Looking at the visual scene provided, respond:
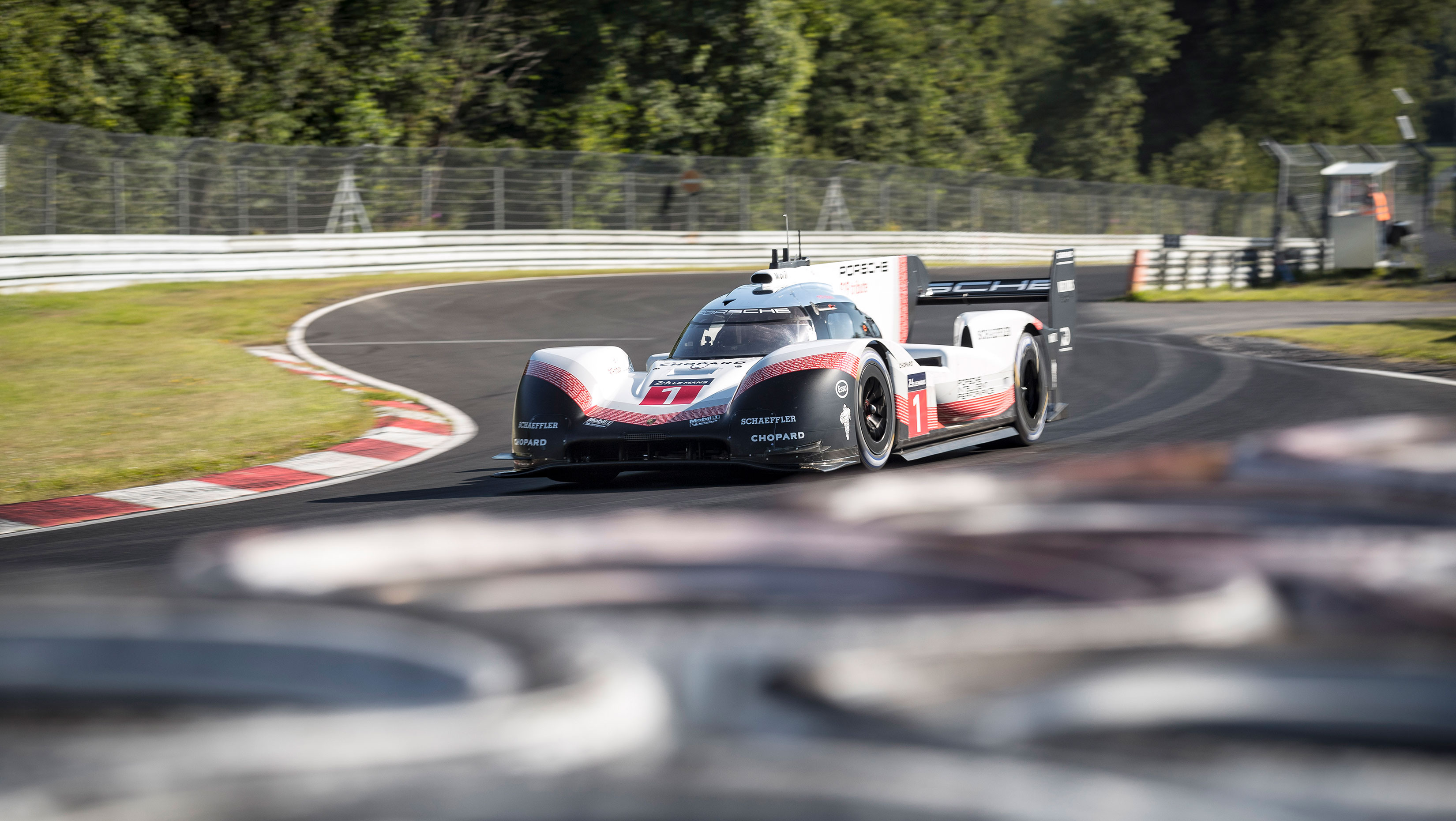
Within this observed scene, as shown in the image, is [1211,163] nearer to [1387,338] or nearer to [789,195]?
[789,195]

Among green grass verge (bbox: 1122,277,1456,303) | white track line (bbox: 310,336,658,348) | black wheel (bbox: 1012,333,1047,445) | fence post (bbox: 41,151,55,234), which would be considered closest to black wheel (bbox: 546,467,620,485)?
black wheel (bbox: 1012,333,1047,445)

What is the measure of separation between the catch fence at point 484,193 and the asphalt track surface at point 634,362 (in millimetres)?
3768

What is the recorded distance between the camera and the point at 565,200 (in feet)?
95.1

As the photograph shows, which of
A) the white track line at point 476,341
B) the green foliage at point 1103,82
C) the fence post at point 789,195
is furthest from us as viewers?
the green foliage at point 1103,82

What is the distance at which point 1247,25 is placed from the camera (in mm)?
65875

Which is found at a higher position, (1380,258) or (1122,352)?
(1380,258)

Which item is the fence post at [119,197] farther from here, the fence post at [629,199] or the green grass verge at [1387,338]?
the green grass verge at [1387,338]

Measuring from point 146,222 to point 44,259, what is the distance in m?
3.10

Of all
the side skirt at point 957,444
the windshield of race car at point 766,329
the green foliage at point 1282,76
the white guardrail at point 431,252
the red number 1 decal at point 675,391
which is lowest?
the side skirt at point 957,444

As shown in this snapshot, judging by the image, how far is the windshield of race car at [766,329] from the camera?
8.38 meters

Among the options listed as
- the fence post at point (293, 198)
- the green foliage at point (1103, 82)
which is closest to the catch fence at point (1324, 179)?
the fence post at point (293, 198)

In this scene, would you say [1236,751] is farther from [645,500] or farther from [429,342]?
[429,342]

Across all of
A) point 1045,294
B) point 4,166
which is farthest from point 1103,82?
point 1045,294

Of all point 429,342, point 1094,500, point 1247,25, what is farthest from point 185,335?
point 1247,25
